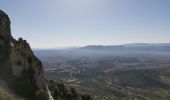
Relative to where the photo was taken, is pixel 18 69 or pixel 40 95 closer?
pixel 40 95

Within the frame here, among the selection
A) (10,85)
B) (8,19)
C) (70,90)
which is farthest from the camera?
(70,90)

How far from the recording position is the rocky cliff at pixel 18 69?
51.6m

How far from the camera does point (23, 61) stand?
181 feet

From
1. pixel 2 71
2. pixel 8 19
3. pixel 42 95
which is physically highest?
pixel 8 19

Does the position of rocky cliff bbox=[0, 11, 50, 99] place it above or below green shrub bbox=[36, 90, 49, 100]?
above

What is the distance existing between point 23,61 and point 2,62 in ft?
14.1

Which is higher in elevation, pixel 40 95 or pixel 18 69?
pixel 18 69

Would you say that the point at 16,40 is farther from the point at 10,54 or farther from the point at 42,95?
the point at 42,95

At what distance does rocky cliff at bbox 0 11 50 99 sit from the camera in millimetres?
51562

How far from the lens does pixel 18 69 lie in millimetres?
53281

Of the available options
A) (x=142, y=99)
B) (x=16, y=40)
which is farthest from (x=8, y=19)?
(x=142, y=99)

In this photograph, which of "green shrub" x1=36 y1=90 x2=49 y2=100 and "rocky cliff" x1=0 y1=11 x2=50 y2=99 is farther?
"rocky cliff" x1=0 y1=11 x2=50 y2=99

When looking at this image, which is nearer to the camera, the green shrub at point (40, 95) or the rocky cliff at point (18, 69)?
the green shrub at point (40, 95)

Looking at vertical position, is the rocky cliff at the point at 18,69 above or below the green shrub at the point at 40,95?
above
